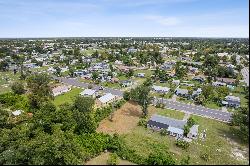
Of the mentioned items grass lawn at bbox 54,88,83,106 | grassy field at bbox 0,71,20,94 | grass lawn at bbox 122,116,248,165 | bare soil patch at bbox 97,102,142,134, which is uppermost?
grassy field at bbox 0,71,20,94

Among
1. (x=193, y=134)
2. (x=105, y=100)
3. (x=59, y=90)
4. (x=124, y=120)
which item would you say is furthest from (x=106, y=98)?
(x=193, y=134)

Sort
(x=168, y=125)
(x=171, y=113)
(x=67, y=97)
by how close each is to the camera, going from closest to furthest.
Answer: (x=168, y=125) → (x=171, y=113) → (x=67, y=97)

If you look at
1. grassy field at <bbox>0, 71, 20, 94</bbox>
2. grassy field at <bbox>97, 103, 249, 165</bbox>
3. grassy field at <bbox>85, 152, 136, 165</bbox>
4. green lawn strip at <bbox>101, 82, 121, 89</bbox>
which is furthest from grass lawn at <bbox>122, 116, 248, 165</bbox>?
grassy field at <bbox>0, 71, 20, 94</bbox>

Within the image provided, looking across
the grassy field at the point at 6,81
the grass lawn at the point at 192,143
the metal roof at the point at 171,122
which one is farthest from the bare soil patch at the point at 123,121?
the grassy field at the point at 6,81

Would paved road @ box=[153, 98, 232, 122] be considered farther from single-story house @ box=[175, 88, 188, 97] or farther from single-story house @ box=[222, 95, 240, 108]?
single-story house @ box=[175, 88, 188, 97]

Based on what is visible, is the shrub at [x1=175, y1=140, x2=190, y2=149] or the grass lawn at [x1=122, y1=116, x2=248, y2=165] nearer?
the grass lawn at [x1=122, y1=116, x2=248, y2=165]

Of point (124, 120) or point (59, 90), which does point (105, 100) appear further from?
point (59, 90)
